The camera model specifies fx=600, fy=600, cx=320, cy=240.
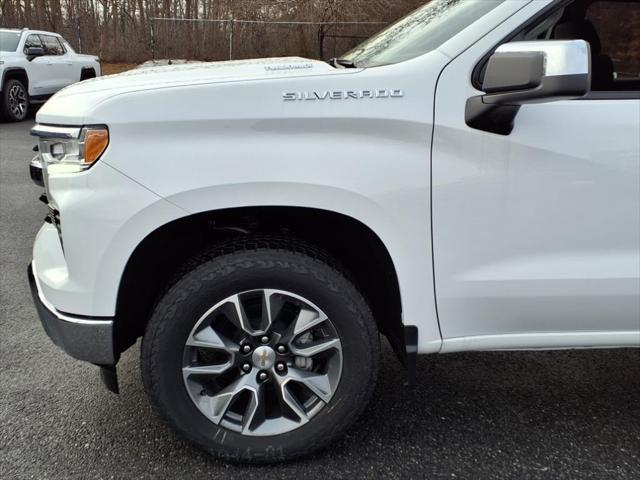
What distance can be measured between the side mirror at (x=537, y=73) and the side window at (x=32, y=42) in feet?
40.5

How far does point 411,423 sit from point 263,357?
2.76ft

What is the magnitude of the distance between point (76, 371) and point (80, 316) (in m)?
1.10

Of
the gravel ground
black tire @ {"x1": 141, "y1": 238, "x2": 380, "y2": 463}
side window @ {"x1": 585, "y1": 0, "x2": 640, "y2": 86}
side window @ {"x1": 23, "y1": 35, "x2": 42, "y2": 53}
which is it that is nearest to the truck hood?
black tire @ {"x1": 141, "y1": 238, "x2": 380, "y2": 463}

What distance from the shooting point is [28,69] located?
1196cm

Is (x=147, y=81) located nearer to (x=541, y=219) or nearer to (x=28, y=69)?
(x=541, y=219)

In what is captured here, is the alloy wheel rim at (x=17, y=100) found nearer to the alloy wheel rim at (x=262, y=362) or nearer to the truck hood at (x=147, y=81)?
the truck hood at (x=147, y=81)

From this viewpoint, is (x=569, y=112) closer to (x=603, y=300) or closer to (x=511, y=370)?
(x=603, y=300)

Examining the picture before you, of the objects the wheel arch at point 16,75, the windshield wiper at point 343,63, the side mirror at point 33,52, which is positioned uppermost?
the side mirror at point 33,52

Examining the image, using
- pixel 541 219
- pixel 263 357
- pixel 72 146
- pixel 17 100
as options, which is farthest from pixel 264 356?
pixel 17 100

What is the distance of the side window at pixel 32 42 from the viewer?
1215 centimetres

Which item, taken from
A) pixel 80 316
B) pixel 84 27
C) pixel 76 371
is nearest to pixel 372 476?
pixel 80 316

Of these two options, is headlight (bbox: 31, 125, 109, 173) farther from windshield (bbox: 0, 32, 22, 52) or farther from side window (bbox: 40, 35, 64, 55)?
side window (bbox: 40, 35, 64, 55)

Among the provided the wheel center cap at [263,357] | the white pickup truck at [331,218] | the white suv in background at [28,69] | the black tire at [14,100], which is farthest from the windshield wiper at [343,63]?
the black tire at [14,100]

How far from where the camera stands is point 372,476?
2.38 meters
